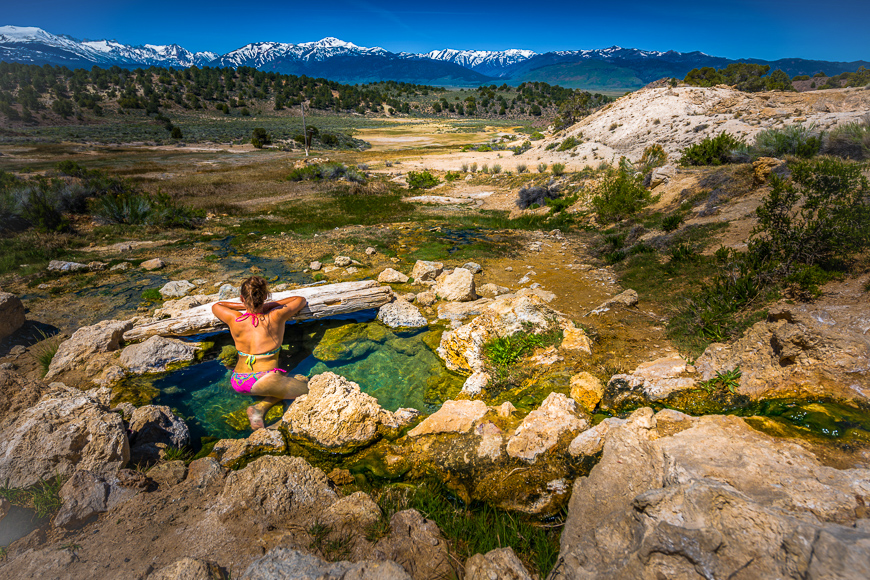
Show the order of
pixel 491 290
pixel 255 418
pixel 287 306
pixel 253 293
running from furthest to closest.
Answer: pixel 491 290 < pixel 287 306 < pixel 253 293 < pixel 255 418

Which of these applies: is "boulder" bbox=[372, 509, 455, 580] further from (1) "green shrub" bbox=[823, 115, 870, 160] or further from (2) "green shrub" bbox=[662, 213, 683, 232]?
(1) "green shrub" bbox=[823, 115, 870, 160]

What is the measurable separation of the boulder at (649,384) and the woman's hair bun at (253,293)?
446 centimetres

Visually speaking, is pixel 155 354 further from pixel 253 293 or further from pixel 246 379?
pixel 253 293

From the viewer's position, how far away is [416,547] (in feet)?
8.77

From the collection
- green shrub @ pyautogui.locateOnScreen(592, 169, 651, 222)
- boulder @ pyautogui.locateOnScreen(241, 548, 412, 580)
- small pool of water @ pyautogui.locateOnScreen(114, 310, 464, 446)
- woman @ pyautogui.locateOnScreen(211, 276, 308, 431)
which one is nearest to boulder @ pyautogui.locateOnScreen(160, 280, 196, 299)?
small pool of water @ pyautogui.locateOnScreen(114, 310, 464, 446)

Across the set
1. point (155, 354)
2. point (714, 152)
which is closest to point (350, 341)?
point (155, 354)

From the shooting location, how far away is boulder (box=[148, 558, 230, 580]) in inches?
90.0

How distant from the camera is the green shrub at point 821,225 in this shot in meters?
5.44

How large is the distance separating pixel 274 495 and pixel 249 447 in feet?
3.96

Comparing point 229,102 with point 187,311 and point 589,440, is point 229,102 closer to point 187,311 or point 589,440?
point 187,311

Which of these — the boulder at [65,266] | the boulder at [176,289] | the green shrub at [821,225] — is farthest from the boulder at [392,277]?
the boulder at [65,266]

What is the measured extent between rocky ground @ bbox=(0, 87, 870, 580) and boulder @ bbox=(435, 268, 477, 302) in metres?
0.34

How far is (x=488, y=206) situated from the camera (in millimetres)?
16406

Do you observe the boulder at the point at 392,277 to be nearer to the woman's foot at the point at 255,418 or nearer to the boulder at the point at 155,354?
the boulder at the point at 155,354
